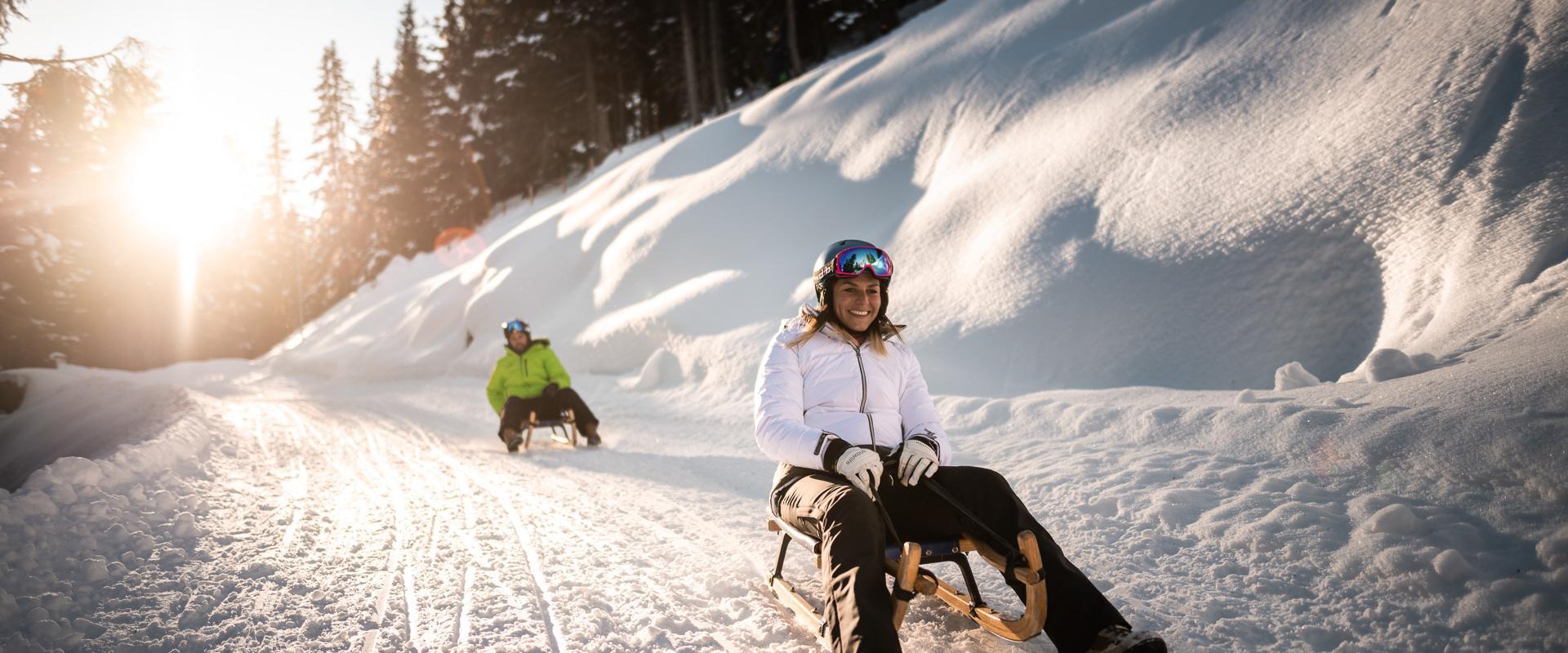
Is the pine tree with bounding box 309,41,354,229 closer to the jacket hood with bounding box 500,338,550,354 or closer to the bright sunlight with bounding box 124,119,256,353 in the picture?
the bright sunlight with bounding box 124,119,256,353

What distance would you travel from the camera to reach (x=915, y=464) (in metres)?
2.82

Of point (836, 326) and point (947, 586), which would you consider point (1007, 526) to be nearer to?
point (947, 586)

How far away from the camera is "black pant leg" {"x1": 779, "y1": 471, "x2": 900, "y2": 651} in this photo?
2201 mm

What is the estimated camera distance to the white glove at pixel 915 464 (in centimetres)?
280

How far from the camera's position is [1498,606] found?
2.67m

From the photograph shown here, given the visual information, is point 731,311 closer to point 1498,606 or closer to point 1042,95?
point 1042,95

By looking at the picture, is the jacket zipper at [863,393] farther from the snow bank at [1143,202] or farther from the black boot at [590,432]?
the black boot at [590,432]

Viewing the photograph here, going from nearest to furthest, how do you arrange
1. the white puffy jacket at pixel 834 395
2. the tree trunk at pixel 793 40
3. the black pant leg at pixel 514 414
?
the white puffy jacket at pixel 834 395 → the black pant leg at pixel 514 414 → the tree trunk at pixel 793 40

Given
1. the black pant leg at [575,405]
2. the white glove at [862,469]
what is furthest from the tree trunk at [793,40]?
the white glove at [862,469]

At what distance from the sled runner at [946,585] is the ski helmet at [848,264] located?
40.7 inches

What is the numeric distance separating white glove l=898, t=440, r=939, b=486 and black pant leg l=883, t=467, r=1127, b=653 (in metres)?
0.14

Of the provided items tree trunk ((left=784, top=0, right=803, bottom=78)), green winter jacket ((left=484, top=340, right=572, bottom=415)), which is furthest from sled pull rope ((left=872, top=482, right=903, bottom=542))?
tree trunk ((left=784, top=0, right=803, bottom=78))

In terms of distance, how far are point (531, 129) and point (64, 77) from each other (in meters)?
27.3

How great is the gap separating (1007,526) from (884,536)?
490 mm
